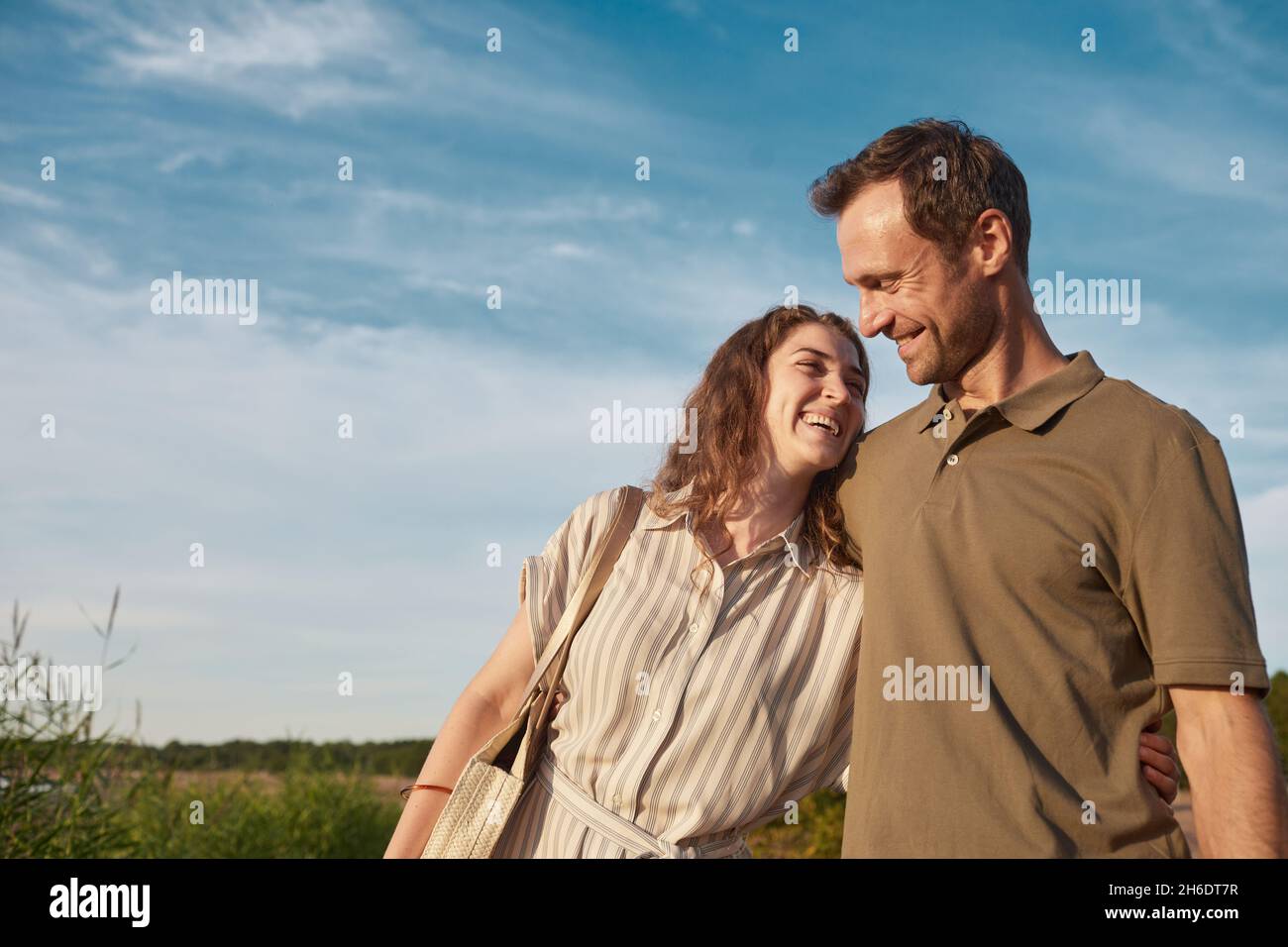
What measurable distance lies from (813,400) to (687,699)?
103 centimetres

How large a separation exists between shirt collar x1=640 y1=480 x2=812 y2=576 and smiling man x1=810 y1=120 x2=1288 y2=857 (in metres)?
0.30

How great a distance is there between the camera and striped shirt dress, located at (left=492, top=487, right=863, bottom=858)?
3154 millimetres

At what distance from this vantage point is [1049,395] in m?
3.05

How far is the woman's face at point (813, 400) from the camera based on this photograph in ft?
11.6

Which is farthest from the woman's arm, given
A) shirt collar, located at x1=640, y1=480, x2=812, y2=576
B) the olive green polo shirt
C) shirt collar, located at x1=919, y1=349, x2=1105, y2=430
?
shirt collar, located at x1=919, y1=349, x2=1105, y2=430

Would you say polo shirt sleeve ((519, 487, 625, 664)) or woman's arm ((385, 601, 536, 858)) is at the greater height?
polo shirt sleeve ((519, 487, 625, 664))

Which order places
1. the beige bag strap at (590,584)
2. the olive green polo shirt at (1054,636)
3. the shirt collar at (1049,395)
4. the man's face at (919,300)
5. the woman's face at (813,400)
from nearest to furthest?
the olive green polo shirt at (1054,636) → the shirt collar at (1049,395) → the man's face at (919,300) → the beige bag strap at (590,584) → the woman's face at (813,400)

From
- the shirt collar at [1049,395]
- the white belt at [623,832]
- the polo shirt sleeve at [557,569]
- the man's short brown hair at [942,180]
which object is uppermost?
the man's short brown hair at [942,180]

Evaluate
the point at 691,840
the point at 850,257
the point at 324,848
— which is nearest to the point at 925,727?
the point at 691,840

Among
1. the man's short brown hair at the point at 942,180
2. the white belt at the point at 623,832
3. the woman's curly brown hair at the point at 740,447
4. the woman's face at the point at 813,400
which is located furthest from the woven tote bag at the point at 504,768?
the man's short brown hair at the point at 942,180

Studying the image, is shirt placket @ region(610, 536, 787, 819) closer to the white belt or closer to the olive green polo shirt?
the white belt

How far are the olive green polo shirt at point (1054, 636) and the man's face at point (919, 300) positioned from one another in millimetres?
311

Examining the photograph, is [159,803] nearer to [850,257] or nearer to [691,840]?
[691,840]

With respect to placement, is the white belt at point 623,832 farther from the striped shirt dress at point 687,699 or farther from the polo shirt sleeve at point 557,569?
the polo shirt sleeve at point 557,569
